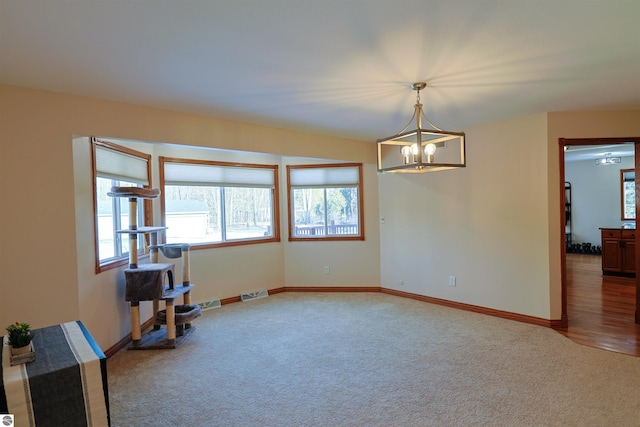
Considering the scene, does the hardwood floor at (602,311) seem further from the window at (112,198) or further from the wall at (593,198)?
the window at (112,198)

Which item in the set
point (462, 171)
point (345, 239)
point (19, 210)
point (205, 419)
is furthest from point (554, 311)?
point (19, 210)

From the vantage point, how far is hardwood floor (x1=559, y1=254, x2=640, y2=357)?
3570 mm

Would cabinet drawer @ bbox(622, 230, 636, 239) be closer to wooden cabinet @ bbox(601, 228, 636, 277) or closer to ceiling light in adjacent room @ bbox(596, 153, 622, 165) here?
wooden cabinet @ bbox(601, 228, 636, 277)

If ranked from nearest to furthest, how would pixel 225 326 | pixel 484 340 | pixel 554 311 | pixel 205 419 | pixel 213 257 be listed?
pixel 205 419, pixel 484 340, pixel 554 311, pixel 225 326, pixel 213 257

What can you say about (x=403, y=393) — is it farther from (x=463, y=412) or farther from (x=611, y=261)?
(x=611, y=261)

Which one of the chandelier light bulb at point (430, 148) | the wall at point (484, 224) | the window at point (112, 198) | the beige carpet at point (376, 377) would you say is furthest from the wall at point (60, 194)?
the wall at point (484, 224)

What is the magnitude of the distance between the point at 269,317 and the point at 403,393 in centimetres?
230

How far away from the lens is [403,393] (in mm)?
2668

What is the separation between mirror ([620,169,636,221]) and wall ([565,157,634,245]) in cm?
8

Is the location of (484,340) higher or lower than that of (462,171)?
lower

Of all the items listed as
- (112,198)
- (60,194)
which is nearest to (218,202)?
(112,198)

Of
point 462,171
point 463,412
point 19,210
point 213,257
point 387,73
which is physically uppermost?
point 387,73

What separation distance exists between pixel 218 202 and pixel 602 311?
5.33 metres

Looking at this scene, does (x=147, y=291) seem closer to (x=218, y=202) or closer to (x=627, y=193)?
(x=218, y=202)
